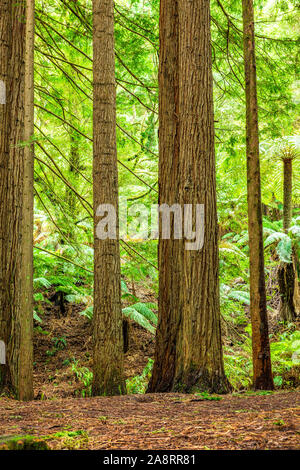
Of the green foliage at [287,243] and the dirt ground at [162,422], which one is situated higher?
the green foliage at [287,243]

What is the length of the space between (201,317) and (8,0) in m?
5.26

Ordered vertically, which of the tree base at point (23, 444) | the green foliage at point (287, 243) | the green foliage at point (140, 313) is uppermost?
the green foliage at point (287, 243)

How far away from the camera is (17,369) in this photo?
6168mm

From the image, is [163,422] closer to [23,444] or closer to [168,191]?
[23,444]

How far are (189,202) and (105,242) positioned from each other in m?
1.23

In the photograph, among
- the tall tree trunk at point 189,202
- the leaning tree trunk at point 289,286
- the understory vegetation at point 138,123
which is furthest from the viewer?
the leaning tree trunk at point 289,286

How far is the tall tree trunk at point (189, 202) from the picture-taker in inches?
202

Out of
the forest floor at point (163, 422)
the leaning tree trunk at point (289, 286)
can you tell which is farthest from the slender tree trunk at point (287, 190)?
the forest floor at point (163, 422)

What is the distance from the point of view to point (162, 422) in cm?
335

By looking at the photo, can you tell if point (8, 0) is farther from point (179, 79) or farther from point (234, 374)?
point (234, 374)

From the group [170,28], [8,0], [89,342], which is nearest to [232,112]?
[170,28]

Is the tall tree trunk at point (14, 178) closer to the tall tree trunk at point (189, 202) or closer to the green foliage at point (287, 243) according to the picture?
the tall tree trunk at point (189, 202)

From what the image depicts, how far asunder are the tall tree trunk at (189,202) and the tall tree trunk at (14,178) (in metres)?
1.65

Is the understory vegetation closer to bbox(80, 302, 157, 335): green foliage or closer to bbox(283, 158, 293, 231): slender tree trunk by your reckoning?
bbox(80, 302, 157, 335): green foliage
